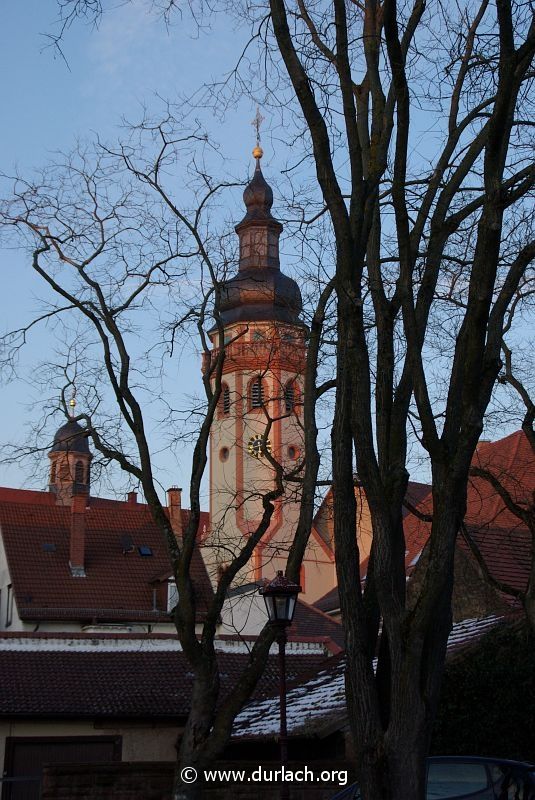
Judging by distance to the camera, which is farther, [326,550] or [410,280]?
[326,550]

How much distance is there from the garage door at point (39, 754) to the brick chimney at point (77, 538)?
20.7m

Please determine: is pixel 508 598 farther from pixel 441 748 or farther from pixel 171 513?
pixel 171 513

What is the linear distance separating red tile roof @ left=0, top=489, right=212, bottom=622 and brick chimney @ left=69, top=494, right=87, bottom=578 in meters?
0.28

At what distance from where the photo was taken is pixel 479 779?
10422 mm

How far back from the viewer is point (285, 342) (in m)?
15.2

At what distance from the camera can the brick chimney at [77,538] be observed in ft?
134

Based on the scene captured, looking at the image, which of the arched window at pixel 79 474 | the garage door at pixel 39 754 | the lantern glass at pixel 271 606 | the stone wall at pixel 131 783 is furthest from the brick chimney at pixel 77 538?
the lantern glass at pixel 271 606

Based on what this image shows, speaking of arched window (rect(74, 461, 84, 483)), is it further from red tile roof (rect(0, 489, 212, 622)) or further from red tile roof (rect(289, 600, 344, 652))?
red tile roof (rect(289, 600, 344, 652))

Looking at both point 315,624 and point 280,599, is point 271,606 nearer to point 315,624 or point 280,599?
point 280,599

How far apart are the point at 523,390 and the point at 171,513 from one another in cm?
3227

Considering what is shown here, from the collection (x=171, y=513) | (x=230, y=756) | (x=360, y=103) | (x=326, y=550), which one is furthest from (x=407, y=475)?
(x=326, y=550)

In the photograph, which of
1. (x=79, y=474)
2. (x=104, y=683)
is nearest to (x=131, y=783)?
(x=104, y=683)

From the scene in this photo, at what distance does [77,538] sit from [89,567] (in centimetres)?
122

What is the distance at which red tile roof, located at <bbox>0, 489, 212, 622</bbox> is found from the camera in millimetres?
38500
